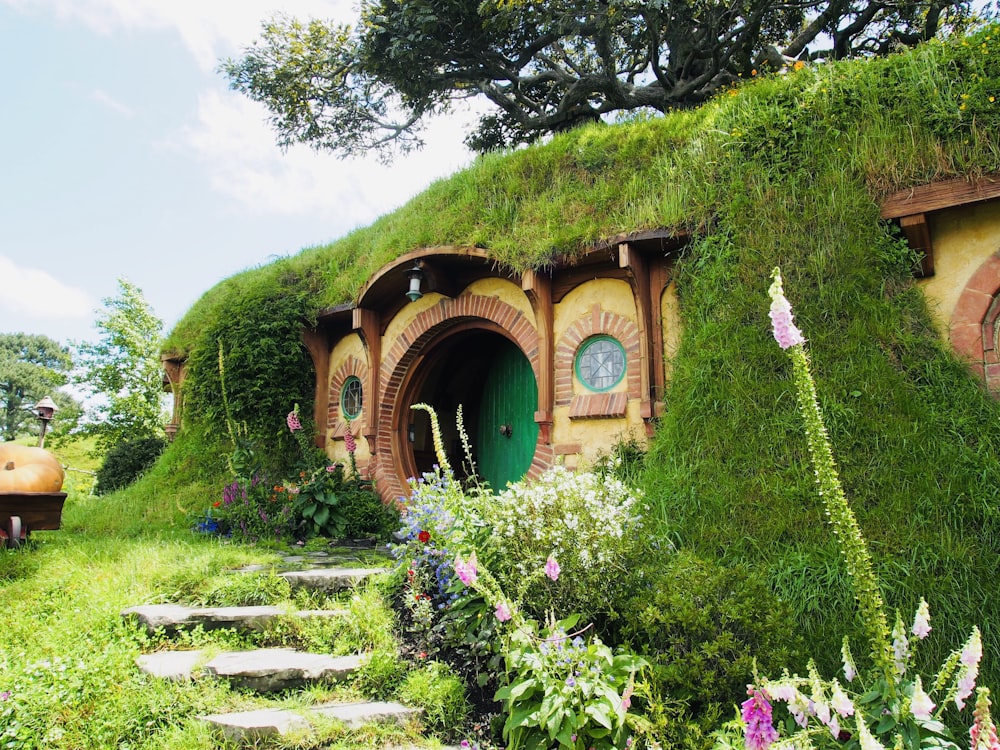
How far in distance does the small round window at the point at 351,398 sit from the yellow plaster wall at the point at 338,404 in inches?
2.7

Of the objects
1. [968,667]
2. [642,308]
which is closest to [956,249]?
[642,308]

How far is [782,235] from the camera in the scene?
5480 mm

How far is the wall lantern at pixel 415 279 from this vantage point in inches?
288

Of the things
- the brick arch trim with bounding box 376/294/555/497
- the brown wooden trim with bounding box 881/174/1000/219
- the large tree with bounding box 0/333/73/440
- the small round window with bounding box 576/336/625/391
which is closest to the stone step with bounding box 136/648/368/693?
the small round window with bounding box 576/336/625/391

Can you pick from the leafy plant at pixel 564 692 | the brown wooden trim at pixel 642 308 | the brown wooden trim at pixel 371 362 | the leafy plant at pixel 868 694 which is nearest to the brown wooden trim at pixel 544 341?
the brown wooden trim at pixel 642 308

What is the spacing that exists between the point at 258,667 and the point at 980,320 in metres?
5.10

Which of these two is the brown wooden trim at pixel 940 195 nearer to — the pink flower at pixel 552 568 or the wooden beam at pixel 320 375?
the pink flower at pixel 552 568

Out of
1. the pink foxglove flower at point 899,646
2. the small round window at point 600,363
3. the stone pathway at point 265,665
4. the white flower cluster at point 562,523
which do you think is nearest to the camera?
the pink foxglove flower at point 899,646

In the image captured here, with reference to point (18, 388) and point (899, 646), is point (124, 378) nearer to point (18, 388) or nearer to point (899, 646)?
point (899, 646)

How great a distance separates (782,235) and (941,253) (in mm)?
1093

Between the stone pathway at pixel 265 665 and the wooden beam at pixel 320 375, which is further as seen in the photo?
the wooden beam at pixel 320 375

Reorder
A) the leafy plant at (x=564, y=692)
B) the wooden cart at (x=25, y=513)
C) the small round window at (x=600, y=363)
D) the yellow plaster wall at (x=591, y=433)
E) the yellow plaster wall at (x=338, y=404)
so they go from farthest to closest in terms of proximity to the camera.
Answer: the yellow plaster wall at (x=338, y=404), the small round window at (x=600, y=363), the yellow plaster wall at (x=591, y=433), the wooden cart at (x=25, y=513), the leafy plant at (x=564, y=692)

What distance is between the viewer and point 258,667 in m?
3.79

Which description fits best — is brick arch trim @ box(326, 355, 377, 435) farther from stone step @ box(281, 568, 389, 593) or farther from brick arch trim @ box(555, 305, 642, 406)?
stone step @ box(281, 568, 389, 593)
